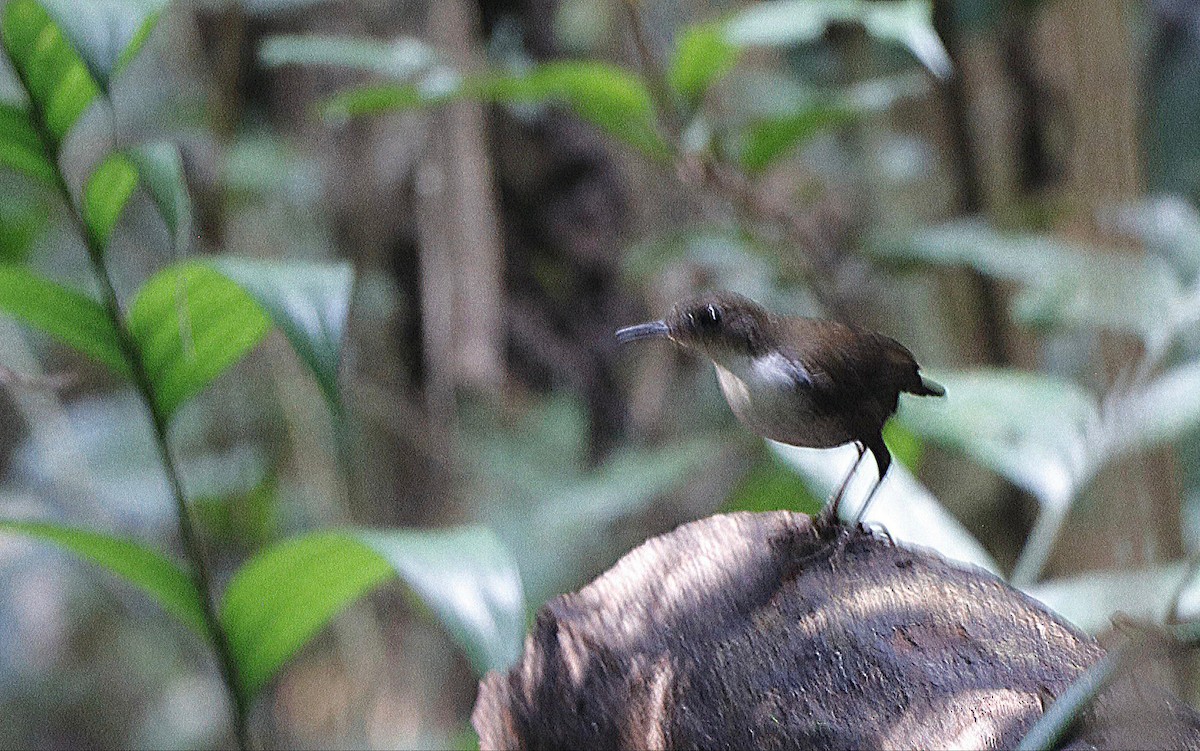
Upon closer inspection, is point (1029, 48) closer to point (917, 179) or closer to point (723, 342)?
point (917, 179)

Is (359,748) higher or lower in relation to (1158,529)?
lower

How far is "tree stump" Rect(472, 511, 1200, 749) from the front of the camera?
0.92 meters

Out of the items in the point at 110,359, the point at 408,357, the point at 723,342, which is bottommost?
the point at 408,357

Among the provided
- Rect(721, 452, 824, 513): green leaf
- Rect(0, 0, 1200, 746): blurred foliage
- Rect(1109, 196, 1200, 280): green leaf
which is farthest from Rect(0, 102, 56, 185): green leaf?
Rect(1109, 196, 1200, 280): green leaf

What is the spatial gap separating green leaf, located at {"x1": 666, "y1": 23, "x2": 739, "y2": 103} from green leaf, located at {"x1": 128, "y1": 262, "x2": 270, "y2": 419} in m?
1.03

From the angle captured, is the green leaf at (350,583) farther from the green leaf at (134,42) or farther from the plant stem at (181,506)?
the green leaf at (134,42)

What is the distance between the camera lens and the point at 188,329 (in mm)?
1313

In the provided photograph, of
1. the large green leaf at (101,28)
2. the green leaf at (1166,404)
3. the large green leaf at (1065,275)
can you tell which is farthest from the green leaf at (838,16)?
the large green leaf at (101,28)

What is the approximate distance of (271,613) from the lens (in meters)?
1.38

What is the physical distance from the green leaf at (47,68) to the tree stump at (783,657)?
80 cm

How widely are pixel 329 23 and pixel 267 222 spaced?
707 mm

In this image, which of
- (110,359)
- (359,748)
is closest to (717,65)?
(110,359)

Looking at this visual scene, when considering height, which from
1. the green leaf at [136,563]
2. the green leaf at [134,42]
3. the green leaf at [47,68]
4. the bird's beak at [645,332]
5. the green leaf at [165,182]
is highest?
the green leaf at [134,42]

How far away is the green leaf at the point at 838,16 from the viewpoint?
5.45ft
